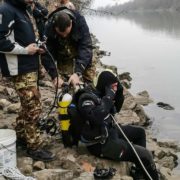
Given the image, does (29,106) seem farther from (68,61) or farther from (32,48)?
(68,61)

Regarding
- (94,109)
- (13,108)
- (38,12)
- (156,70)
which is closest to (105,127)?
(94,109)

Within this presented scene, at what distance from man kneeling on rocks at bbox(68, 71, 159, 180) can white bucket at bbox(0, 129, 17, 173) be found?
824mm

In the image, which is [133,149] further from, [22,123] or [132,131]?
[22,123]

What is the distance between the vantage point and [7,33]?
4680mm

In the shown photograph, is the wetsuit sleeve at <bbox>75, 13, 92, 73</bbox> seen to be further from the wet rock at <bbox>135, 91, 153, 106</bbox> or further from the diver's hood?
the wet rock at <bbox>135, 91, 153, 106</bbox>

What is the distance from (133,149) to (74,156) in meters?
0.78

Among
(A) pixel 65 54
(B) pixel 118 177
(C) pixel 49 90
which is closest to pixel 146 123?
(C) pixel 49 90

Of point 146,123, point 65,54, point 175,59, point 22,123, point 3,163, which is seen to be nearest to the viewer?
point 3,163

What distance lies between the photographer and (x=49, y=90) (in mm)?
9086

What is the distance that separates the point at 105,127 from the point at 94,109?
0.30m

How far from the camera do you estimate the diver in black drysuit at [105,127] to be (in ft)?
15.8

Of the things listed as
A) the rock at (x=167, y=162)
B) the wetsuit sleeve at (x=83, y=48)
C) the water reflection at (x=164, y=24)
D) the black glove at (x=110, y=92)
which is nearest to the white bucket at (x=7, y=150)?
the black glove at (x=110, y=92)

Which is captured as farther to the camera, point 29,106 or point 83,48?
point 83,48

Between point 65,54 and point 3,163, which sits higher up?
point 65,54
